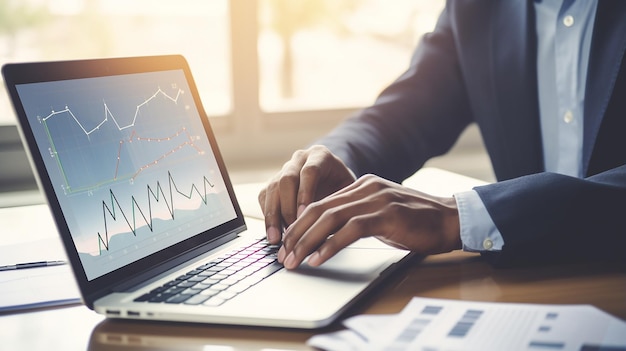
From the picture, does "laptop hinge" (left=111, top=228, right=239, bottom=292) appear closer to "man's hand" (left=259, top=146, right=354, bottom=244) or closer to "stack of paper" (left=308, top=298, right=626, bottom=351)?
"man's hand" (left=259, top=146, right=354, bottom=244)

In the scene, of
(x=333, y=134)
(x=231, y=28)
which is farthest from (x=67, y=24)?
(x=333, y=134)

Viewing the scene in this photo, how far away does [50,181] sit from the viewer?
720 millimetres

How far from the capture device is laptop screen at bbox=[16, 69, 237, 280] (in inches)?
29.1

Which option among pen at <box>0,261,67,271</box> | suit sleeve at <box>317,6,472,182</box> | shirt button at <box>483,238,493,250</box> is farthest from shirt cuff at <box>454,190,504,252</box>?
pen at <box>0,261,67,271</box>

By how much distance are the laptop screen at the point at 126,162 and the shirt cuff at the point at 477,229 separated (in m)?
0.32

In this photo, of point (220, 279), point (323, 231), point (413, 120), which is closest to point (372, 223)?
point (323, 231)

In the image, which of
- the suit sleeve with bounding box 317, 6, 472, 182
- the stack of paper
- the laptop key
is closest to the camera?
the stack of paper

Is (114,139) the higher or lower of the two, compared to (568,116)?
higher

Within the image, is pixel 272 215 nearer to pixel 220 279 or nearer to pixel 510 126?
pixel 220 279

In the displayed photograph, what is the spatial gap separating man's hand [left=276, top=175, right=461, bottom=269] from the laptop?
Result: 0.9 inches

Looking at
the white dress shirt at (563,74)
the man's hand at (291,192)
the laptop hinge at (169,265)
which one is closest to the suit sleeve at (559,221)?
the man's hand at (291,192)

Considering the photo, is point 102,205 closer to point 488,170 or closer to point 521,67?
point 521,67

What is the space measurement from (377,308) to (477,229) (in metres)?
0.19

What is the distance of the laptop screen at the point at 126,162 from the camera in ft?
2.43
